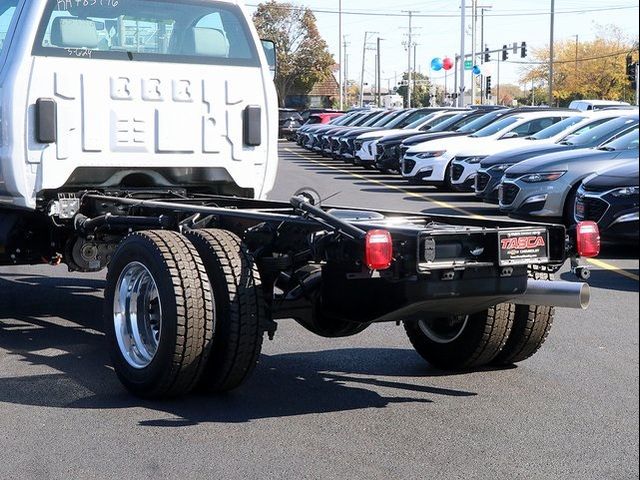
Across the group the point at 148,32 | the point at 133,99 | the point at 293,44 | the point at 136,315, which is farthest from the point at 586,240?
the point at 293,44

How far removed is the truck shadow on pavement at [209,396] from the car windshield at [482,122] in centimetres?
1642

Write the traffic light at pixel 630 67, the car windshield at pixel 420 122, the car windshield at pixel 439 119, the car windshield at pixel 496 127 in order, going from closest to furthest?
the traffic light at pixel 630 67, the car windshield at pixel 496 127, the car windshield at pixel 439 119, the car windshield at pixel 420 122

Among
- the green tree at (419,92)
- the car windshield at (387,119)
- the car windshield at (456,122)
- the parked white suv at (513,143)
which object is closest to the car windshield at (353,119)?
the car windshield at (387,119)

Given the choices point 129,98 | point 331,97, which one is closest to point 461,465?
point 129,98

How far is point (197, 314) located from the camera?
558cm

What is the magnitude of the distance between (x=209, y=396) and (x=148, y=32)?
313 cm

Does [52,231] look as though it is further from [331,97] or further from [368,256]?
[331,97]

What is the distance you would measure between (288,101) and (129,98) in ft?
219

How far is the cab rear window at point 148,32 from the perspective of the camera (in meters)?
7.44

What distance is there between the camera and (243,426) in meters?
5.43

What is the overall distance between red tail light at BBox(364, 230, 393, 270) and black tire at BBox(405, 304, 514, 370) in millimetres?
1433

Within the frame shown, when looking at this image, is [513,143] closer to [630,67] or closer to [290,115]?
[630,67]

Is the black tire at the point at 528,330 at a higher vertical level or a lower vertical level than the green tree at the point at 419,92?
lower

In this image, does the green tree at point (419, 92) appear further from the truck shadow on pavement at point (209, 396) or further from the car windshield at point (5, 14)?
the truck shadow on pavement at point (209, 396)
